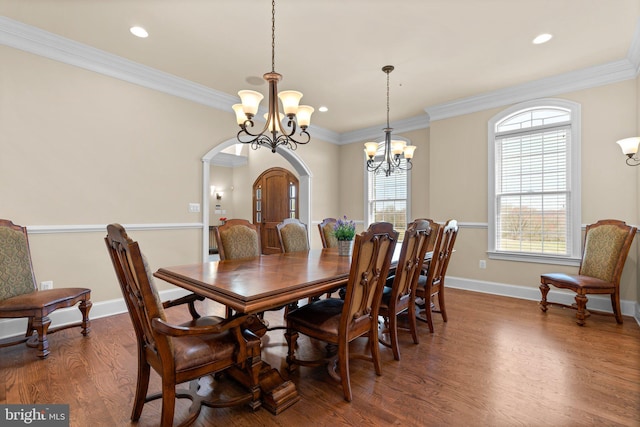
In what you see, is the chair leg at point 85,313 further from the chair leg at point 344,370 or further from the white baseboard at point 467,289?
the chair leg at point 344,370

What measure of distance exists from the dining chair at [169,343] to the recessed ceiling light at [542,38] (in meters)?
3.69

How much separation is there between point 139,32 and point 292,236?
8.31 feet

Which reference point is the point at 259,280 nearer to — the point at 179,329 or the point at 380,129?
the point at 179,329

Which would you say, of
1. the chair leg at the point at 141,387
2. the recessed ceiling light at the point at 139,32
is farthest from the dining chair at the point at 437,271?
the recessed ceiling light at the point at 139,32

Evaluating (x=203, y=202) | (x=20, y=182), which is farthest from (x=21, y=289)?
(x=203, y=202)

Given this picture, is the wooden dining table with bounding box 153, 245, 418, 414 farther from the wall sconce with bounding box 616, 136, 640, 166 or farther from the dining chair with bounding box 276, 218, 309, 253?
the wall sconce with bounding box 616, 136, 640, 166

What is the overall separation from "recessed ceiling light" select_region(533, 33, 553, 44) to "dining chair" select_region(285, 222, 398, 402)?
2692 mm

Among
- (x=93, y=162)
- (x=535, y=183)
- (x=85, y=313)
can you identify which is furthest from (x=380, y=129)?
(x=85, y=313)

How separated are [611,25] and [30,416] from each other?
536 centimetres

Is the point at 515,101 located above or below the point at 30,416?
above

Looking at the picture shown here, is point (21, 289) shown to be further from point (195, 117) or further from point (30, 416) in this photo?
point (195, 117)

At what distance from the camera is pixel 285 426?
5.39ft

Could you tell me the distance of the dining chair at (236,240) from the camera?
114 inches

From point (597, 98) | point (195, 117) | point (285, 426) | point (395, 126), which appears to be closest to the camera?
point (285, 426)
